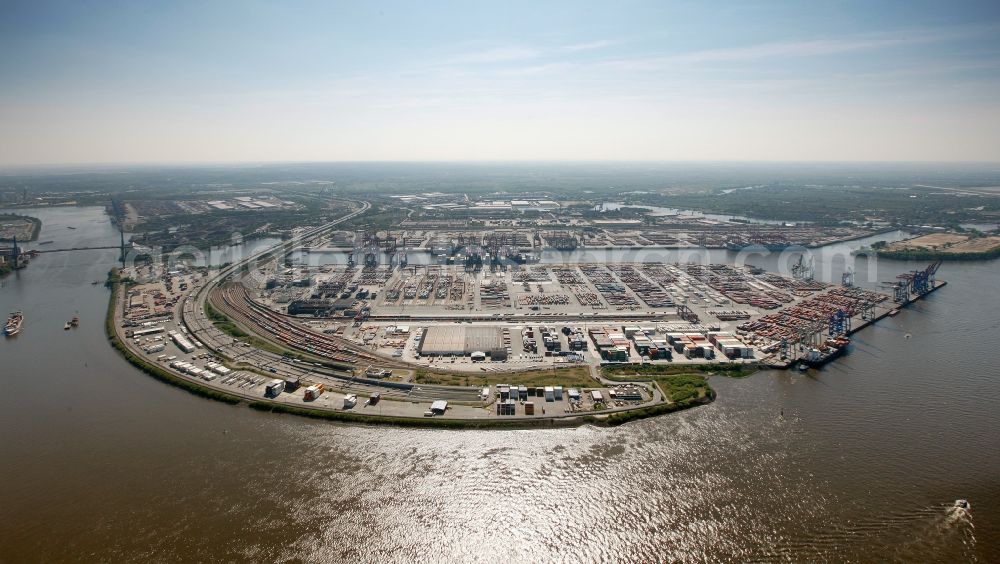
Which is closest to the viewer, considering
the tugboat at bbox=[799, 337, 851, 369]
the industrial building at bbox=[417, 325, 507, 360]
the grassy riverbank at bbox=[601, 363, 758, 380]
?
the grassy riverbank at bbox=[601, 363, 758, 380]

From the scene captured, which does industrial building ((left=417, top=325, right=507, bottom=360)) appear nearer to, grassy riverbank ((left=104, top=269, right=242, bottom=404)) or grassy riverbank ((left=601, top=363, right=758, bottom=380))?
grassy riverbank ((left=601, top=363, right=758, bottom=380))

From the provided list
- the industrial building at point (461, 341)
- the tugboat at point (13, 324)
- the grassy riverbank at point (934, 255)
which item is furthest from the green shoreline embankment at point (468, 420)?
the grassy riverbank at point (934, 255)

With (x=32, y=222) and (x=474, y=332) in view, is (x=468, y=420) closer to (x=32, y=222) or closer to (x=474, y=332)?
(x=474, y=332)

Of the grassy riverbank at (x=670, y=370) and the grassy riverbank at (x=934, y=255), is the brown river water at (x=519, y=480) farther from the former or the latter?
the grassy riverbank at (x=934, y=255)

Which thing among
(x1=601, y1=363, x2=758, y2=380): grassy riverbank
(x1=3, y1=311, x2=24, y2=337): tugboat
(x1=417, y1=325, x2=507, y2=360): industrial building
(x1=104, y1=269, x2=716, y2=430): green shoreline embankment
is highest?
(x1=3, y1=311, x2=24, y2=337): tugboat

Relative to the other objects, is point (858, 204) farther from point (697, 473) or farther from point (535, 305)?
point (697, 473)

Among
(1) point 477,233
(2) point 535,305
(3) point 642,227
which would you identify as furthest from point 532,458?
(3) point 642,227

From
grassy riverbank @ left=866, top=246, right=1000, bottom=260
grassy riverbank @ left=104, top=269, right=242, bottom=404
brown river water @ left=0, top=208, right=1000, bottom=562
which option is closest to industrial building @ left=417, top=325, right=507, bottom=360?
brown river water @ left=0, top=208, right=1000, bottom=562
